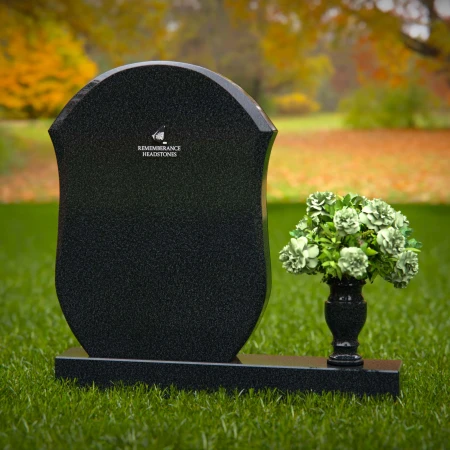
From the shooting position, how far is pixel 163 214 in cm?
427

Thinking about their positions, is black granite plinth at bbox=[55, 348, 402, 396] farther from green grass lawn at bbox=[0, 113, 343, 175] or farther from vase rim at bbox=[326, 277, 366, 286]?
green grass lawn at bbox=[0, 113, 343, 175]

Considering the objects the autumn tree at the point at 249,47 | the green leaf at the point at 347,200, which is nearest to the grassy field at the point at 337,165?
the autumn tree at the point at 249,47

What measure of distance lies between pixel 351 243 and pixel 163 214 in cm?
107

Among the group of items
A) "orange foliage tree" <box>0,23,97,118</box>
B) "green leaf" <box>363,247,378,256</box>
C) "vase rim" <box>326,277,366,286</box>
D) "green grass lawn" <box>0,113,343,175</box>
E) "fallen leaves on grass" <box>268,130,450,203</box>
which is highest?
"orange foliage tree" <box>0,23,97,118</box>

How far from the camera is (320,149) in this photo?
16.8 m

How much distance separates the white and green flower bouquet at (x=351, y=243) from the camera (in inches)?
156

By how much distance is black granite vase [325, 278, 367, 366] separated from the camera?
403 centimetres

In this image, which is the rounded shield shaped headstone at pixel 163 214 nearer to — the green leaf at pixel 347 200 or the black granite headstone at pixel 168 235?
the black granite headstone at pixel 168 235

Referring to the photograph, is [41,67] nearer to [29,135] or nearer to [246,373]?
[29,135]

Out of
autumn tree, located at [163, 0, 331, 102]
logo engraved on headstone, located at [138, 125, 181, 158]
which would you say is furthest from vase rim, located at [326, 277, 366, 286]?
autumn tree, located at [163, 0, 331, 102]

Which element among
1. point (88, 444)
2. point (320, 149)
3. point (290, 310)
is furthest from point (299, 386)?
point (320, 149)

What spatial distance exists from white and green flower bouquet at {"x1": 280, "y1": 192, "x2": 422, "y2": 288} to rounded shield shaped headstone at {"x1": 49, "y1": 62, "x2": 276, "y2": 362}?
0.25 metres

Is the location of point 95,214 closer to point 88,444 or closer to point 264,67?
point 88,444

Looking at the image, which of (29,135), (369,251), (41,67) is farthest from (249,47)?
(369,251)
